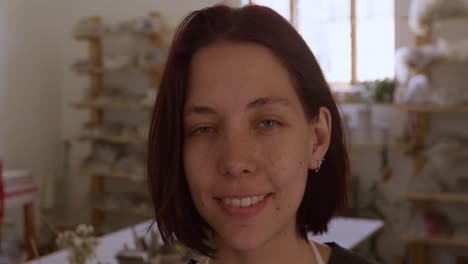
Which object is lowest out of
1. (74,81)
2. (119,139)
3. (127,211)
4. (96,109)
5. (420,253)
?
(420,253)

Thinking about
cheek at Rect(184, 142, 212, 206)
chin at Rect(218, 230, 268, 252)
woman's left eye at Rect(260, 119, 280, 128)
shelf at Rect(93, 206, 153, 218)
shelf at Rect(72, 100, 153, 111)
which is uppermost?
woman's left eye at Rect(260, 119, 280, 128)

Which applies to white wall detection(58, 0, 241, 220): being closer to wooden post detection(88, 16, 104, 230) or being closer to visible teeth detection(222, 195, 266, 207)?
Answer: wooden post detection(88, 16, 104, 230)

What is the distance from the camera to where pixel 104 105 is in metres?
5.26

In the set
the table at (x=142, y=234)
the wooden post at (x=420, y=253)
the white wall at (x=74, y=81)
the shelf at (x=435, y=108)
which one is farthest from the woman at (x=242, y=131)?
the white wall at (x=74, y=81)

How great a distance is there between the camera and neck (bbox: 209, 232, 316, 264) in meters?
0.85

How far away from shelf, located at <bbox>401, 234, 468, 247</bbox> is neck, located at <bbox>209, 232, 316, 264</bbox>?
11.5 feet

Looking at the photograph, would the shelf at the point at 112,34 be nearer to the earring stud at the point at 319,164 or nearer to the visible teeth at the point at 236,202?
the earring stud at the point at 319,164

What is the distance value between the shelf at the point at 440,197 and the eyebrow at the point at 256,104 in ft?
11.8

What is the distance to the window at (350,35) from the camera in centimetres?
474

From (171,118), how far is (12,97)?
4990 mm

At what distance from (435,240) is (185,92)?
3.68 meters

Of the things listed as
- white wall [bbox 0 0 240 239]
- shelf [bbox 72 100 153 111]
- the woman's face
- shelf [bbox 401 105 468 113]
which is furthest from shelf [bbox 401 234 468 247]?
the woman's face

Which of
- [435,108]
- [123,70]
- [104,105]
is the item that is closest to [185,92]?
[435,108]

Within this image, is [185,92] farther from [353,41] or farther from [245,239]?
[353,41]
